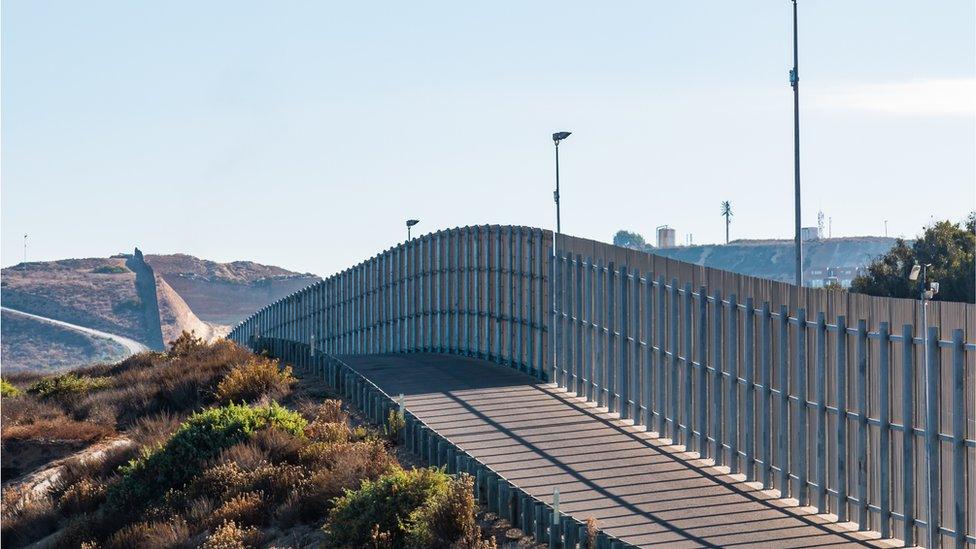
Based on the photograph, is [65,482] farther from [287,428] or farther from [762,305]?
[762,305]

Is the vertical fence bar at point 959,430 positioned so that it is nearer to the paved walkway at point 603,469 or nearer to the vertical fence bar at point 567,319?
the paved walkway at point 603,469

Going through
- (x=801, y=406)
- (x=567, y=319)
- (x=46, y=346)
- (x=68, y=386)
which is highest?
(x=567, y=319)

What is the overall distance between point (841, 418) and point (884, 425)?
101 cm

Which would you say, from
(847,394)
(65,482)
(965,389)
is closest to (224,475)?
(65,482)

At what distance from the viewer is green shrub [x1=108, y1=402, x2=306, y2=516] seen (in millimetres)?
22859

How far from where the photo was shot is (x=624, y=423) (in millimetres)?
24750

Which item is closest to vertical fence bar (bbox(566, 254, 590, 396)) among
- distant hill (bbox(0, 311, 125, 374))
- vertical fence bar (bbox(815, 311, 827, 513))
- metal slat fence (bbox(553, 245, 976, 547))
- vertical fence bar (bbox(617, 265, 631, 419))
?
metal slat fence (bbox(553, 245, 976, 547))

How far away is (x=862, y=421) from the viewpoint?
1742cm

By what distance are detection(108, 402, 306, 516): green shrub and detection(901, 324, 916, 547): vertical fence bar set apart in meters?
10.6

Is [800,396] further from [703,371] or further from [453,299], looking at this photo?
[453,299]

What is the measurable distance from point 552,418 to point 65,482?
362 inches

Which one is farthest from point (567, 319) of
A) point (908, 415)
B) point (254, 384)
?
point (908, 415)

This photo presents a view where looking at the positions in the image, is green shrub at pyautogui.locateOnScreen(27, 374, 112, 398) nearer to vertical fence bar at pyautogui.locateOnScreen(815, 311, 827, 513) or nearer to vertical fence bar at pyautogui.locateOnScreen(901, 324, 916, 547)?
vertical fence bar at pyautogui.locateOnScreen(815, 311, 827, 513)

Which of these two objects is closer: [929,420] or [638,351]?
[929,420]
